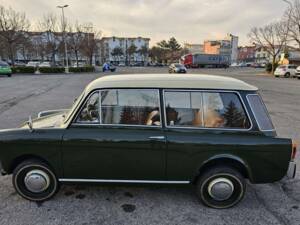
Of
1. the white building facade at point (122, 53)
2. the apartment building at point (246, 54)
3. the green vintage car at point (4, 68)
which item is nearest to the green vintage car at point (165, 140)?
the green vintage car at point (4, 68)

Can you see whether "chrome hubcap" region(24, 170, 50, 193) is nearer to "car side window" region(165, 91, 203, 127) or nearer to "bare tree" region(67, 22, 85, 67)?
"car side window" region(165, 91, 203, 127)

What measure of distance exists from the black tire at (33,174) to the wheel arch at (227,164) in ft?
6.08

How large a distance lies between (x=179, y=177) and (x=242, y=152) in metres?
0.83

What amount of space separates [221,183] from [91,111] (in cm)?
188

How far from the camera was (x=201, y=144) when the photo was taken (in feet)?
9.29

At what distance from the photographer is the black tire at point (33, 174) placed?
3.04 meters

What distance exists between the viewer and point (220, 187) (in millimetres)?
2979

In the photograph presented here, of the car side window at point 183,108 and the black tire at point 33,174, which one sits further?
the black tire at point 33,174

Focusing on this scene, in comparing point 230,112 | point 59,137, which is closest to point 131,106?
point 59,137

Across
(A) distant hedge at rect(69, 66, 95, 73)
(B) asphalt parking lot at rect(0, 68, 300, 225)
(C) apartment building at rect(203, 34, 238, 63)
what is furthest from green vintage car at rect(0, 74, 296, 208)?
(C) apartment building at rect(203, 34, 238, 63)

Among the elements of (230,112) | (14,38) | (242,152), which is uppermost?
(14,38)

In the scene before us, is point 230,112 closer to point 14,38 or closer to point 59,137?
point 59,137

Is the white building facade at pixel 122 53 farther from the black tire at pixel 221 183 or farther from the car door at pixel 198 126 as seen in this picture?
the black tire at pixel 221 183

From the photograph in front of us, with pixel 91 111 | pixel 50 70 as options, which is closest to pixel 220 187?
pixel 91 111
